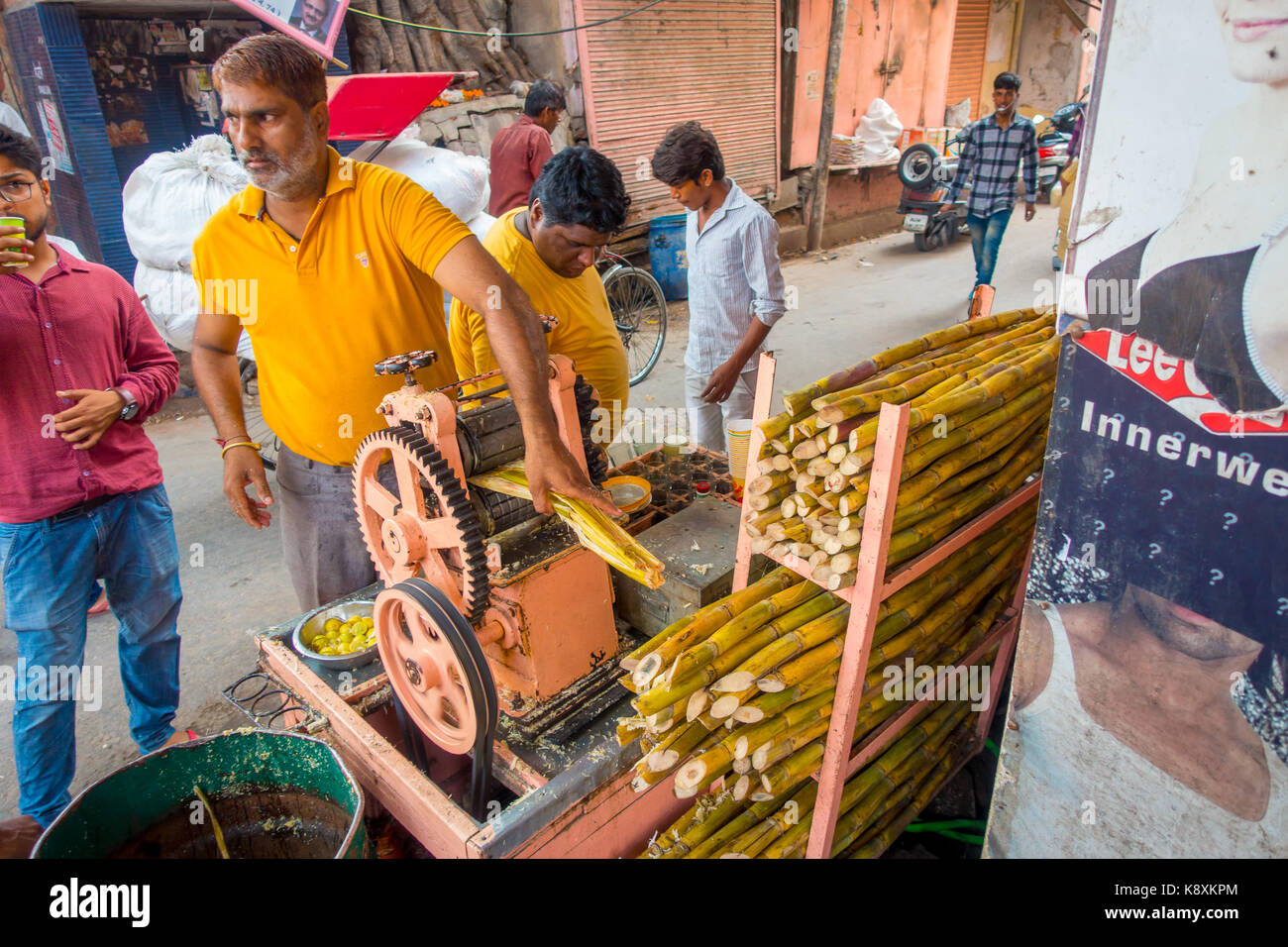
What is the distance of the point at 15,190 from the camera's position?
8.98ft

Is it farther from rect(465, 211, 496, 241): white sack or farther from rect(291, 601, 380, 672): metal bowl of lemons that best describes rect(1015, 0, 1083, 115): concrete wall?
rect(291, 601, 380, 672): metal bowl of lemons

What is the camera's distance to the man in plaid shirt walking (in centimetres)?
812

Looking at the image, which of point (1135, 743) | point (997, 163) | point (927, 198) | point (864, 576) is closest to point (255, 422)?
point (864, 576)

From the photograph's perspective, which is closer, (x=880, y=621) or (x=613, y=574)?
(x=880, y=621)

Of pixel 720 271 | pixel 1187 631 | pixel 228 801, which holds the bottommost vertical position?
pixel 228 801

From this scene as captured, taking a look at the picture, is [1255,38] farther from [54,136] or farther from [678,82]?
[678,82]

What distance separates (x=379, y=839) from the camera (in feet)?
8.09

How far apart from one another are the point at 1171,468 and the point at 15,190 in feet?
11.7

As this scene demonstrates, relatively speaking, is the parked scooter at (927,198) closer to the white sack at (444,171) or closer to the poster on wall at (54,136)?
the white sack at (444,171)

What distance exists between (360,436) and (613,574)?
100 centimetres

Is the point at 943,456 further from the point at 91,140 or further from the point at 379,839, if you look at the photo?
the point at 91,140

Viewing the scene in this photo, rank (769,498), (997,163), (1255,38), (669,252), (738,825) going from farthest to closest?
(669,252), (997,163), (738,825), (769,498), (1255,38)

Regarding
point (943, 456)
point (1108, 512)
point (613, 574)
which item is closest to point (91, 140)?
point (613, 574)

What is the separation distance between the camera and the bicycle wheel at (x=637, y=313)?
750 centimetres
